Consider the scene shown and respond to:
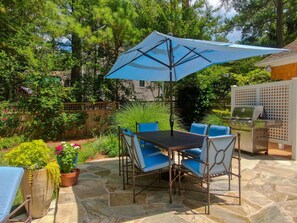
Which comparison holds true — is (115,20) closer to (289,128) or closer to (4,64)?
(4,64)

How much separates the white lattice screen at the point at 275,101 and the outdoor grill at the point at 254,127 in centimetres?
18

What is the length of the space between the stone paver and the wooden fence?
418 centimetres

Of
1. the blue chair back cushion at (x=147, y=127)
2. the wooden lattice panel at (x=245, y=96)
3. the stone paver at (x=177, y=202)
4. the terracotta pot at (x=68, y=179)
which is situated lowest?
the stone paver at (x=177, y=202)

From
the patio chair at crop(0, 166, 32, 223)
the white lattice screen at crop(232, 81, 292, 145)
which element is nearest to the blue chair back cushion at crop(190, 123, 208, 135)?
the white lattice screen at crop(232, 81, 292, 145)

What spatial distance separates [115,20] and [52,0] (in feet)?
7.33

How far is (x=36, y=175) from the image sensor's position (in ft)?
8.84

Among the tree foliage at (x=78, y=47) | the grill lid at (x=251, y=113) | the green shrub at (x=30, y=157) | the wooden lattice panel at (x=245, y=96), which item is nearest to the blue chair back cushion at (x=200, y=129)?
the grill lid at (x=251, y=113)

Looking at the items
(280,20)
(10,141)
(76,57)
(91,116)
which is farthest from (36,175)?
(280,20)

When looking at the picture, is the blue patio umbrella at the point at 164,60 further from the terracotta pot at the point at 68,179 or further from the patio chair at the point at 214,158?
the terracotta pot at the point at 68,179

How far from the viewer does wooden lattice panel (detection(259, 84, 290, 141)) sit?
17.9ft

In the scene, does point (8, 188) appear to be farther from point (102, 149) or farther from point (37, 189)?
point (102, 149)

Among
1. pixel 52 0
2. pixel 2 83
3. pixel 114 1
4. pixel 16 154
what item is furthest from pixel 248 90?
pixel 2 83

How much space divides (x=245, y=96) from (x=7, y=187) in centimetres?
624

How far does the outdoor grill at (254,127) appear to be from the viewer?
5367mm
